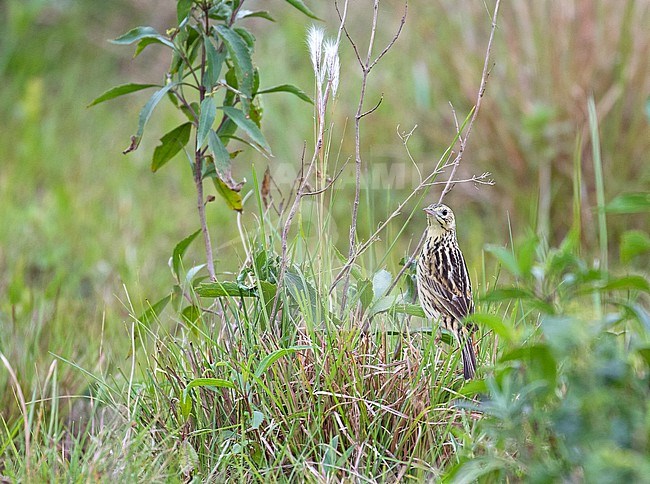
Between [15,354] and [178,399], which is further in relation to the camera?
[15,354]

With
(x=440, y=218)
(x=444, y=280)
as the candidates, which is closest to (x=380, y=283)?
(x=444, y=280)

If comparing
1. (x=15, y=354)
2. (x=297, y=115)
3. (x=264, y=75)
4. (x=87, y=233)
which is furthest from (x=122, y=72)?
(x=15, y=354)

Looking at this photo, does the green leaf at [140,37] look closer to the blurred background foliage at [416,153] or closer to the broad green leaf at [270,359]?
the broad green leaf at [270,359]

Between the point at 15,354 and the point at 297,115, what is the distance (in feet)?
12.5

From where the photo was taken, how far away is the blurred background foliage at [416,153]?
202 inches

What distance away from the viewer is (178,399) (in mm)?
2701

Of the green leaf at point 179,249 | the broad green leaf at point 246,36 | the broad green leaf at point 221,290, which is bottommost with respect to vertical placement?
the broad green leaf at point 221,290

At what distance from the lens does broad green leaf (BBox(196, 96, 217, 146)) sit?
2.86 metres

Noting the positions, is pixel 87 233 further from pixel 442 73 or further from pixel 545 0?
pixel 545 0

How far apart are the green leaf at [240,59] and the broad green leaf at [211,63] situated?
6cm

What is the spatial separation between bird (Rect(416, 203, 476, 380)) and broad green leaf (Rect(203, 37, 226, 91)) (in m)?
0.84

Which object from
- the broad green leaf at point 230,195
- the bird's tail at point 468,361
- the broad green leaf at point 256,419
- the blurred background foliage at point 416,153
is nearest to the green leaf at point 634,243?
the bird's tail at point 468,361

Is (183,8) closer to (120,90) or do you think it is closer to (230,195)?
(120,90)

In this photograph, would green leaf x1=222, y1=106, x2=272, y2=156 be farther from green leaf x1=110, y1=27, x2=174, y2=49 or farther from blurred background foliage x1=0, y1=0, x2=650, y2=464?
blurred background foliage x1=0, y1=0, x2=650, y2=464
